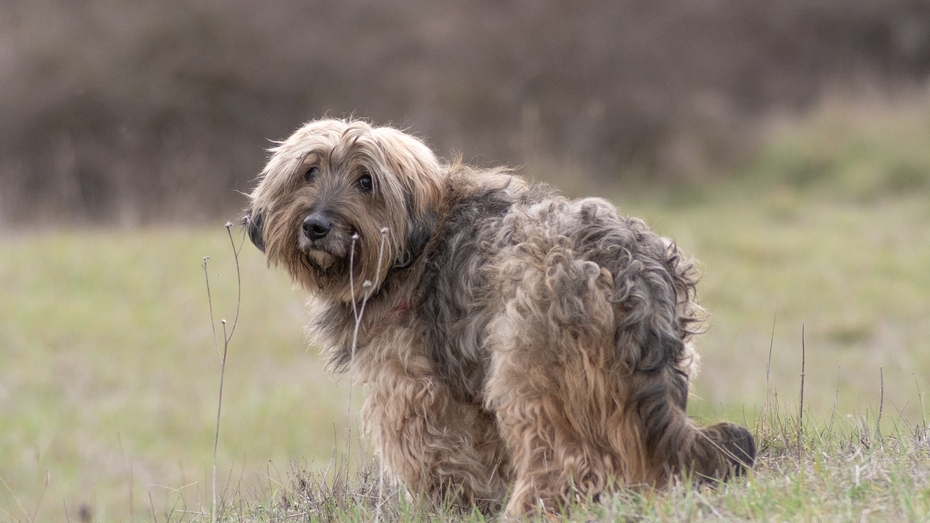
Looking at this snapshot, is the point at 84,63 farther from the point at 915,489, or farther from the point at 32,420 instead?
the point at 915,489

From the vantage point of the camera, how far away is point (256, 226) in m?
5.62

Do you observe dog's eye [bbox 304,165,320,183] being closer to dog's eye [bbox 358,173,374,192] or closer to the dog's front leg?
dog's eye [bbox 358,173,374,192]

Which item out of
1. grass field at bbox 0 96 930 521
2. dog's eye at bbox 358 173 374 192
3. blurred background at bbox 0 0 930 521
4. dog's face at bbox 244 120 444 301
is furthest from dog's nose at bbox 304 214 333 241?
blurred background at bbox 0 0 930 521

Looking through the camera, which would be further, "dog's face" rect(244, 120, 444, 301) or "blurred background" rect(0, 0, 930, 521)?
"blurred background" rect(0, 0, 930, 521)

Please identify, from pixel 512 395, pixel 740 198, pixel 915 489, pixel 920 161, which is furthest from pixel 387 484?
pixel 920 161

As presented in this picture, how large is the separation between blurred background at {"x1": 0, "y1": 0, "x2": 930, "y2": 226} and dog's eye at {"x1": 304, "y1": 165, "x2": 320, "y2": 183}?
14333mm

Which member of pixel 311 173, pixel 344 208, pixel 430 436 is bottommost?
pixel 430 436

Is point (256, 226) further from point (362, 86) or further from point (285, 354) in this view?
point (362, 86)

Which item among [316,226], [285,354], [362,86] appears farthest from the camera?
[362,86]

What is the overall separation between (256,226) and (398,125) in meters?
15.6

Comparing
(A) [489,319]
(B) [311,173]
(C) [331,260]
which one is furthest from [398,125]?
(A) [489,319]

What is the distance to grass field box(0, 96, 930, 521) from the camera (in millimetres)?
6477

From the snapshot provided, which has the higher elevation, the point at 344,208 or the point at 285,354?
the point at 344,208

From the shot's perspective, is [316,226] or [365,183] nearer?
[316,226]
